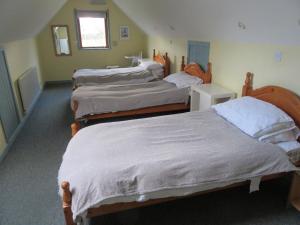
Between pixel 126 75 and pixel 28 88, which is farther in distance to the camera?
pixel 126 75

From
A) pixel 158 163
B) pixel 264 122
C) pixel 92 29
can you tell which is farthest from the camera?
pixel 92 29

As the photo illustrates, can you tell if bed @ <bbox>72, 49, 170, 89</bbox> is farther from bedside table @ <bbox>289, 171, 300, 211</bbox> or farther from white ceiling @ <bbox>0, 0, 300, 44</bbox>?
bedside table @ <bbox>289, 171, 300, 211</bbox>

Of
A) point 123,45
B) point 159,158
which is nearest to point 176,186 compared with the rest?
point 159,158

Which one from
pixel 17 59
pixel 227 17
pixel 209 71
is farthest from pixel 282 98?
pixel 17 59

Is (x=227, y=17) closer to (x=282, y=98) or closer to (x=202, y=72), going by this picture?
(x=282, y=98)

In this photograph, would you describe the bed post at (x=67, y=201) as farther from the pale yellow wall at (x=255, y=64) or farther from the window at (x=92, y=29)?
the window at (x=92, y=29)

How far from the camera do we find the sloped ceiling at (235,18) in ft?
5.99

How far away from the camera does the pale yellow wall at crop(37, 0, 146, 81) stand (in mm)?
5637

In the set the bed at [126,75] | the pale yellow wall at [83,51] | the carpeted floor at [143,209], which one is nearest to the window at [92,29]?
the pale yellow wall at [83,51]

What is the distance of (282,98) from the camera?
2127 mm

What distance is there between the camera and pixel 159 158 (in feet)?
5.25

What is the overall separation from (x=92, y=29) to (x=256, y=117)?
5207mm

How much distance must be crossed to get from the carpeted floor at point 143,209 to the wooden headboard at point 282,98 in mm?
687

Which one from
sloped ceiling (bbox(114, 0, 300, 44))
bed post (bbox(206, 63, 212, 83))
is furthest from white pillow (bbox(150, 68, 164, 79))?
bed post (bbox(206, 63, 212, 83))
